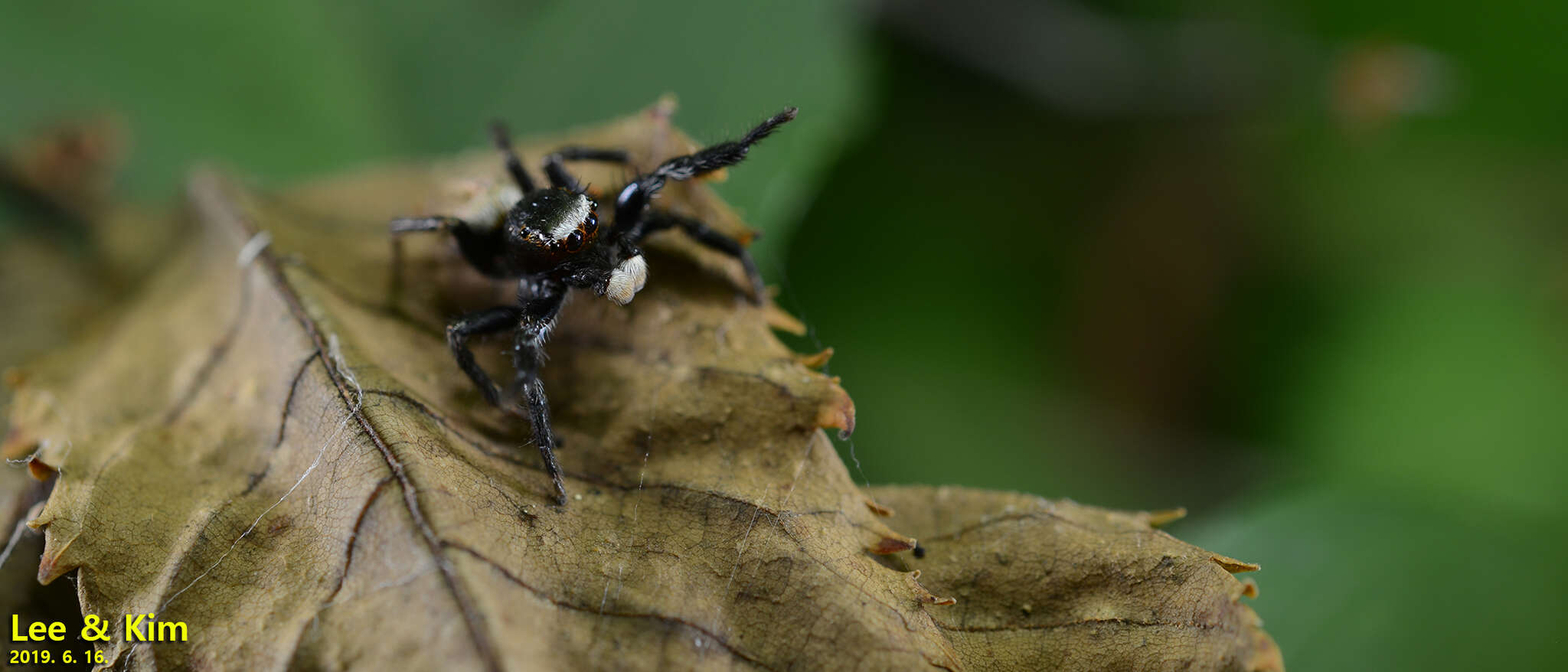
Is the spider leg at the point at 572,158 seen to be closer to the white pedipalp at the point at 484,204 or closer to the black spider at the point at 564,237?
the black spider at the point at 564,237

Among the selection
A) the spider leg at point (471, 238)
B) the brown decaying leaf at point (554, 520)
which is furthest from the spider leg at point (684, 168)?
the spider leg at point (471, 238)

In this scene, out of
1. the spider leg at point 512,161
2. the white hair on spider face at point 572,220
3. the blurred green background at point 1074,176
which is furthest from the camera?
the blurred green background at point 1074,176

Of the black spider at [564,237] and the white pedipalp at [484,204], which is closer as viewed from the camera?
the black spider at [564,237]

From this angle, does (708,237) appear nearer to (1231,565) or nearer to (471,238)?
(471,238)

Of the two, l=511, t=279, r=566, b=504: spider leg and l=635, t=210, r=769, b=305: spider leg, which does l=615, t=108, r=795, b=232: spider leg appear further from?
l=511, t=279, r=566, b=504: spider leg

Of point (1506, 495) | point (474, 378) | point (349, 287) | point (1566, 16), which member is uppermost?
point (1566, 16)

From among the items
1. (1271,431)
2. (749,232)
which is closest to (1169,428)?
(1271,431)

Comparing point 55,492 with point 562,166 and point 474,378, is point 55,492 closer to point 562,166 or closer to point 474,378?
point 474,378
